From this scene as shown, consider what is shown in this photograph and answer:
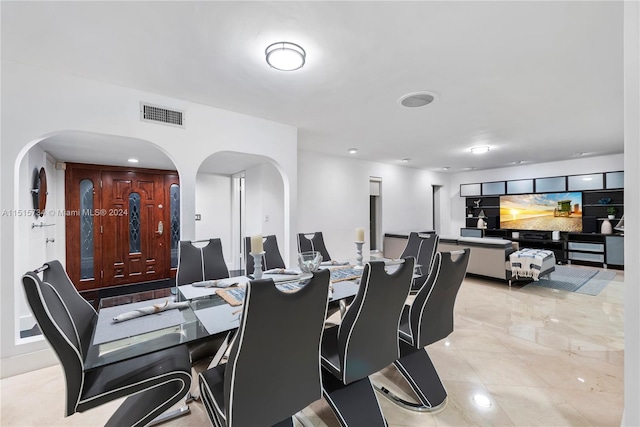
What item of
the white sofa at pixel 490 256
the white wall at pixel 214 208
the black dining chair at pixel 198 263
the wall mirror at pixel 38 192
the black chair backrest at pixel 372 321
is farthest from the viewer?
the white wall at pixel 214 208

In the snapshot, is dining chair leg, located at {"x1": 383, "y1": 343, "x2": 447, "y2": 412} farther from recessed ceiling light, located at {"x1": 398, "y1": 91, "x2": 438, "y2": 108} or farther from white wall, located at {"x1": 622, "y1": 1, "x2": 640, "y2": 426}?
recessed ceiling light, located at {"x1": 398, "y1": 91, "x2": 438, "y2": 108}

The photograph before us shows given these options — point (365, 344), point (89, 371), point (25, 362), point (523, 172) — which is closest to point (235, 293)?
point (89, 371)

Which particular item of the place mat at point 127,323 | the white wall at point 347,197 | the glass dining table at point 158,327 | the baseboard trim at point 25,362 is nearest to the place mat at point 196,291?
the glass dining table at point 158,327

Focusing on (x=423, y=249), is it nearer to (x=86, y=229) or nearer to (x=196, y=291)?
(x=196, y=291)

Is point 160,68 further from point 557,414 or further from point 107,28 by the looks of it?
point 557,414

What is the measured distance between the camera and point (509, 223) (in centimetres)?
739

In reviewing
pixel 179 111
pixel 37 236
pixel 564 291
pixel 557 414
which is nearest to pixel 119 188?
pixel 37 236

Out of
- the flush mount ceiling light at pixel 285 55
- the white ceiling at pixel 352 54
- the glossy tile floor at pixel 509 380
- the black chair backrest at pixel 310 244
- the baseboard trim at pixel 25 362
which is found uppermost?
the white ceiling at pixel 352 54

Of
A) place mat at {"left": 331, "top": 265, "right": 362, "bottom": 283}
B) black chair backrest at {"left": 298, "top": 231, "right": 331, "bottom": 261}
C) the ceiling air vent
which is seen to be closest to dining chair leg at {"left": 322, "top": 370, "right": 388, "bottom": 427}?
place mat at {"left": 331, "top": 265, "right": 362, "bottom": 283}

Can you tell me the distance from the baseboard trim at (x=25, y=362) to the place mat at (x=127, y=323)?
47.6 inches

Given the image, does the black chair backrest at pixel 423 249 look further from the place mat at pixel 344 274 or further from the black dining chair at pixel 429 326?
the black dining chair at pixel 429 326

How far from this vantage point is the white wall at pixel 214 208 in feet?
18.6

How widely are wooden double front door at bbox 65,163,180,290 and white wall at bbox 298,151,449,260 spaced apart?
2.58 meters

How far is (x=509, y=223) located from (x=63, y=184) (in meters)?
9.72
